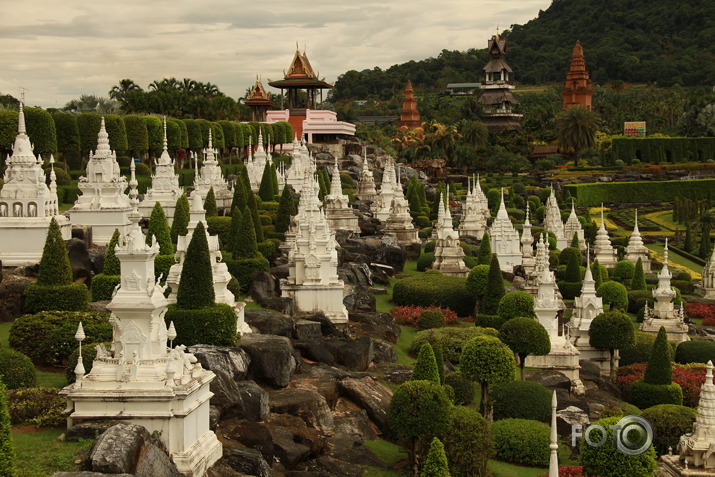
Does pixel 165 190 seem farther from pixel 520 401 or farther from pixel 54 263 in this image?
pixel 520 401

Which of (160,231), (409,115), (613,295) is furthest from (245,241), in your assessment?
(409,115)

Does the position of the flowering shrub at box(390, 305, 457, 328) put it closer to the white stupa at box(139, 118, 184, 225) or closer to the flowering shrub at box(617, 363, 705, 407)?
the flowering shrub at box(617, 363, 705, 407)

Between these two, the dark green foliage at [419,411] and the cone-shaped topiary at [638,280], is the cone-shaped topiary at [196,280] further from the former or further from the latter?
the cone-shaped topiary at [638,280]

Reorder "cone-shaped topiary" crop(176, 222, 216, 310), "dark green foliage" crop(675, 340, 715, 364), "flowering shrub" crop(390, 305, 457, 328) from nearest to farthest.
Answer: "cone-shaped topiary" crop(176, 222, 216, 310) < "dark green foliage" crop(675, 340, 715, 364) < "flowering shrub" crop(390, 305, 457, 328)

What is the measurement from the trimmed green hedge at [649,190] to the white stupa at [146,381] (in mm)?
89100

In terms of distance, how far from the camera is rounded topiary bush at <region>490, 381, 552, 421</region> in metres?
33.9

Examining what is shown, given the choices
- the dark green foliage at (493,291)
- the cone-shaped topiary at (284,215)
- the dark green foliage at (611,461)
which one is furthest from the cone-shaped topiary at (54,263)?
the cone-shaped topiary at (284,215)

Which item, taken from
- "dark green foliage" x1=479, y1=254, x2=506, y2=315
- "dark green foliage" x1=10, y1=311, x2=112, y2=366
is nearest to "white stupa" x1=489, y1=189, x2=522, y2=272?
"dark green foliage" x1=479, y1=254, x2=506, y2=315

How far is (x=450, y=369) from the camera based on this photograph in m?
39.0

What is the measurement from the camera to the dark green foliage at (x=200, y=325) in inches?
1141

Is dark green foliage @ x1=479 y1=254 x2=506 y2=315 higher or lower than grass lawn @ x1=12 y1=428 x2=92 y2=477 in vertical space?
lower

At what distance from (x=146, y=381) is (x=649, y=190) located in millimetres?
95066

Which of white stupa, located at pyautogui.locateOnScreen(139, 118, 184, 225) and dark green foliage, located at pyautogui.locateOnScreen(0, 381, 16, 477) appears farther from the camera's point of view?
white stupa, located at pyautogui.locateOnScreen(139, 118, 184, 225)

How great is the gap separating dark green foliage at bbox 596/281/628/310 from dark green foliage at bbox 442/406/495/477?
2652cm
